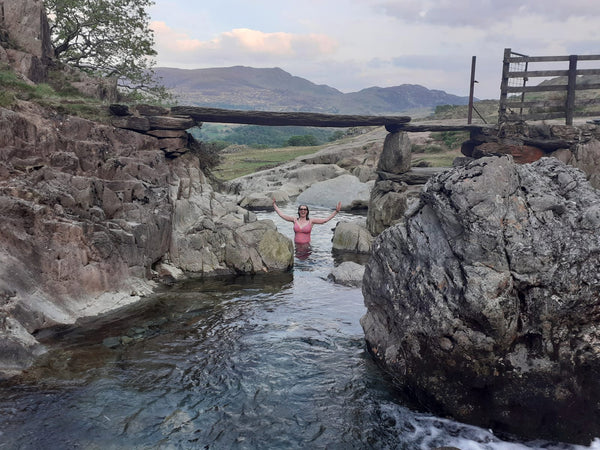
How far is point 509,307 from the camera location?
19.0 ft

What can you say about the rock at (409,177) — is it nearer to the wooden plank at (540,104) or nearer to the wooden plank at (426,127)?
the wooden plank at (426,127)

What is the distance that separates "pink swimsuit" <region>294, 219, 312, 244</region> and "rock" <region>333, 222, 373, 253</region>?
1.61m

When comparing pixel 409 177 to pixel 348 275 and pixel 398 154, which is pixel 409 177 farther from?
pixel 348 275

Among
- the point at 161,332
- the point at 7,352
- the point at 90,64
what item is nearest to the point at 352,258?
the point at 161,332

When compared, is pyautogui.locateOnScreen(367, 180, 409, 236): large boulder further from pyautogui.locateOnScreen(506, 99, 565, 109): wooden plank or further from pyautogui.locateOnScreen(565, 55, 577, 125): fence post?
pyautogui.locateOnScreen(565, 55, 577, 125): fence post

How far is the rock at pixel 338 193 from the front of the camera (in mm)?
28344

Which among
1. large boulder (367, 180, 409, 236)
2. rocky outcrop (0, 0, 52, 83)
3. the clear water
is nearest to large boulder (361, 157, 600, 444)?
the clear water

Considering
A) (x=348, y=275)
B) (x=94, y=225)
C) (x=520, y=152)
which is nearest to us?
(x=94, y=225)

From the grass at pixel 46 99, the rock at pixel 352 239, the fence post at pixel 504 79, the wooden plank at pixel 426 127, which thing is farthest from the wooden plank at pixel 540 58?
the grass at pixel 46 99

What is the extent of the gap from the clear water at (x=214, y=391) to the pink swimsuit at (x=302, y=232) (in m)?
5.94

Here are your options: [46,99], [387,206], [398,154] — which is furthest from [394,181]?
[46,99]

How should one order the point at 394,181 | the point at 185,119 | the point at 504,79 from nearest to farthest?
the point at 185,119, the point at 504,79, the point at 394,181

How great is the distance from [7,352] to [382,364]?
5.57m

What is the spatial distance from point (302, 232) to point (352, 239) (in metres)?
2.17
